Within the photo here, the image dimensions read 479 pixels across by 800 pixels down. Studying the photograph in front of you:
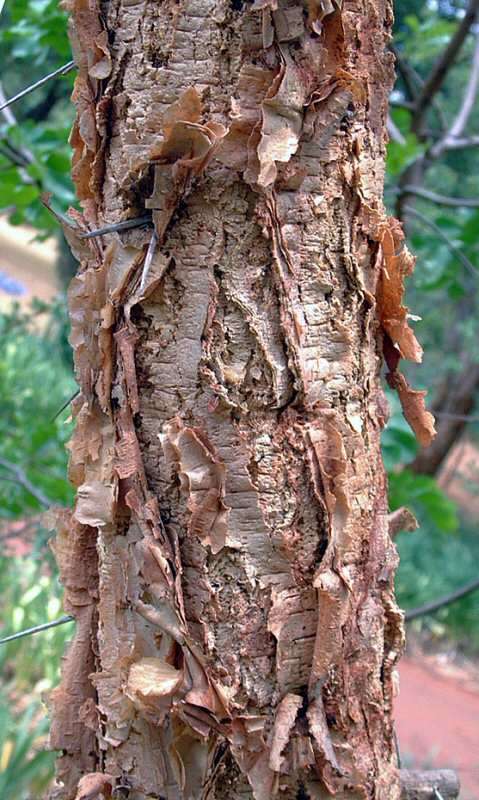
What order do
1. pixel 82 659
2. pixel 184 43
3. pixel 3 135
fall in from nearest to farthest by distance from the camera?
pixel 184 43 < pixel 82 659 < pixel 3 135

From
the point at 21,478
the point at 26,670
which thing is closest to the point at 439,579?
the point at 26,670

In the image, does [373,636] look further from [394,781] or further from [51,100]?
[51,100]

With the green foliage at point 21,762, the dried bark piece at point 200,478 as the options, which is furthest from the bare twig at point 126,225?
the green foliage at point 21,762

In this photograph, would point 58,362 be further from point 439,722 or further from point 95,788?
point 95,788

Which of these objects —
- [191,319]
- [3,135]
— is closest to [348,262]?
[191,319]

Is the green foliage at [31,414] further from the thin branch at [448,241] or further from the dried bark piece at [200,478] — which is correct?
the thin branch at [448,241]

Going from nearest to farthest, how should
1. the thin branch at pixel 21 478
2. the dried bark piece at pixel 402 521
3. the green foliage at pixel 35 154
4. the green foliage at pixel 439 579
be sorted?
1. the dried bark piece at pixel 402 521
2. the green foliage at pixel 35 154
3. the thin branch at pixel 21 478
4. the green foliage at pixel 439 579
